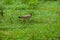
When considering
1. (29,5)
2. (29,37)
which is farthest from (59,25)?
(29,5)

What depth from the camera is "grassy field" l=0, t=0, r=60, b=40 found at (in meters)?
13.0

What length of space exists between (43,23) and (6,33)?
3410mm

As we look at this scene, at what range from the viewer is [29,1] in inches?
862

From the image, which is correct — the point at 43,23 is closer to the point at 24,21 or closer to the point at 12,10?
the point at 24,21

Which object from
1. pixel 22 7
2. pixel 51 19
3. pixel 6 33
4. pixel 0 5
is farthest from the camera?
pixel 22 7

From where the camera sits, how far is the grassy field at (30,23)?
13.0 m

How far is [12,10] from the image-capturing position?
19.9 m

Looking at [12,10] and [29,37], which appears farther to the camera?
[12,10]

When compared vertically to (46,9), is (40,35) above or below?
above

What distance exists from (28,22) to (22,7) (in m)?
5.21

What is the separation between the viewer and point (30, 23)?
52.7 feet

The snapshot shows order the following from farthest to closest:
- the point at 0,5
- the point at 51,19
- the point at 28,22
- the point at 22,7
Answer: the point at 22,7
the point at 0,5
the point at 51,19
the point at 28,22

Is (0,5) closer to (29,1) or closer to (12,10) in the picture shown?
(12,10)

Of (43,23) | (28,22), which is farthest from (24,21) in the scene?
(43,23)
